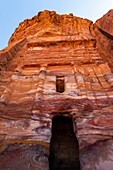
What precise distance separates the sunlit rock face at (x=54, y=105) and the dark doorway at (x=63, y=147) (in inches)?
1.3

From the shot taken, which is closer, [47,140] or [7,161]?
[7,161]

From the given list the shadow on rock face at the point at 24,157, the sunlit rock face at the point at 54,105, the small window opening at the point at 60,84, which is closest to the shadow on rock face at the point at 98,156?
the sunlit rock face at the point at 54,105

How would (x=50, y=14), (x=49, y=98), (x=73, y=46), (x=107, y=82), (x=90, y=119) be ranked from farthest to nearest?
(x=50, y=14)
(x=73, y=46)
(x=107, y=82)
(x=49, y=98)
(x=90, y=119)

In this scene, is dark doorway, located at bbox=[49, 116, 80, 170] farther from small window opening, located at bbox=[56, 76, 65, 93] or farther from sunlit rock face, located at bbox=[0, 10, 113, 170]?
small window opening, located at bbox=[56, 76, 65, 93]

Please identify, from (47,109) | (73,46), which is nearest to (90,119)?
(47,109)

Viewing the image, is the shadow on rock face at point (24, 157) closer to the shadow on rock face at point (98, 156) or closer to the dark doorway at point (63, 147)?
the shadow on rock face at point (98, 156)

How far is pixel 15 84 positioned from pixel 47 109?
3.04m

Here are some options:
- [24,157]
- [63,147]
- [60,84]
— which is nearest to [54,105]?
[63,147]

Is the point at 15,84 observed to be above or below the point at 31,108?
above

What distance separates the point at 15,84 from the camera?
35.7 feet

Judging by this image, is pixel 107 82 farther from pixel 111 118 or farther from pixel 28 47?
pixel 28 47

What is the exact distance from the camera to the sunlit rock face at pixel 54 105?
19.5 ft

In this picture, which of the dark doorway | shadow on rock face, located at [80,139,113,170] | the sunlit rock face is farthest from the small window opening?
shadow on rock face, located at [80,139,113,170]

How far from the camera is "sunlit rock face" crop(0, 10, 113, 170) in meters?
5.93
